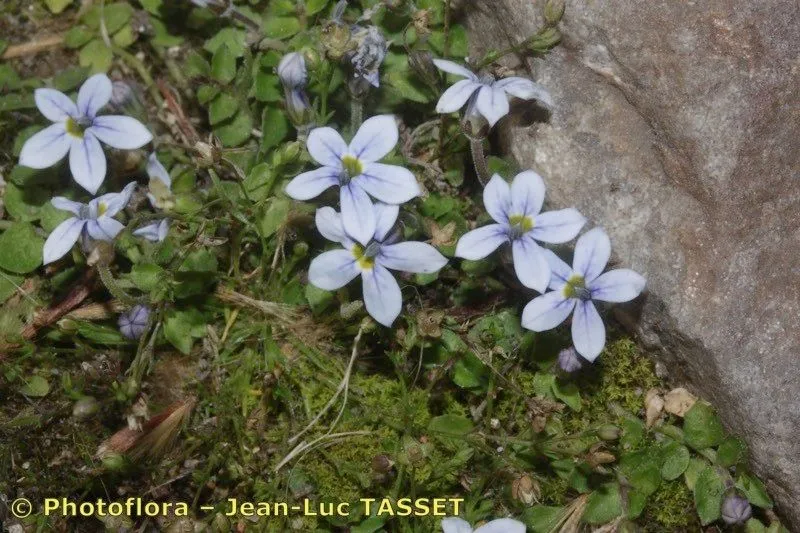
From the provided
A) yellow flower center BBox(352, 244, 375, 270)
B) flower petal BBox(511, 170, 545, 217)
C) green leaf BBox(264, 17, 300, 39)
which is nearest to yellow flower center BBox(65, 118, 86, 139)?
green leaf BBox(264, 17, 300, 39)

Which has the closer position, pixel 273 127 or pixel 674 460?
pixel 674 460

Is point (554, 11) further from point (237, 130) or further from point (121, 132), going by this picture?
point (121, 132)

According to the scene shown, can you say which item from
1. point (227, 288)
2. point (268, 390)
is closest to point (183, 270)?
point (227, 288)

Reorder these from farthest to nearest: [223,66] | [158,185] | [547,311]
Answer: [223,66], [158,185], [547,311]

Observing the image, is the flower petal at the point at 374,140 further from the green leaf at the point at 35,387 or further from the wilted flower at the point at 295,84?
the green leaf at the point at 35,387

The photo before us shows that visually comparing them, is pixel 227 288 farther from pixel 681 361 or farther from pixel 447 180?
pixel 681 361

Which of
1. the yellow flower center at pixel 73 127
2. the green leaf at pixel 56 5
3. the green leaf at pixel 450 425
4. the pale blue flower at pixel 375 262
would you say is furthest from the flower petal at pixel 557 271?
the green leaf at pixel 56 5

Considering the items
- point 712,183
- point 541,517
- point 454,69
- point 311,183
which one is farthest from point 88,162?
point 712,183
